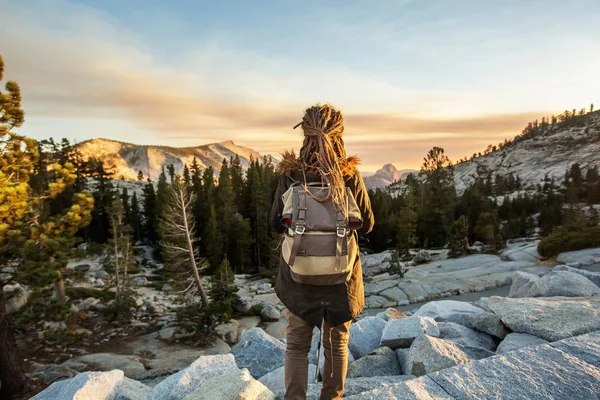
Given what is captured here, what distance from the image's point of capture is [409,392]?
3029 millimetres

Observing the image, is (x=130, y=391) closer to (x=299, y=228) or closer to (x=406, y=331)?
(x=299, y=228)

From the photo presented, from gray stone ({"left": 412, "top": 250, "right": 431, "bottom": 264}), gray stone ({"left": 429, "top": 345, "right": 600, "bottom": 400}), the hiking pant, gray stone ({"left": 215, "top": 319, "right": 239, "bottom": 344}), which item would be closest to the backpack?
the hiking pant

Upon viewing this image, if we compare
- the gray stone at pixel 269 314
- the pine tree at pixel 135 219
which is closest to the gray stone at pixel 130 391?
the gray stone at pixel 269 314

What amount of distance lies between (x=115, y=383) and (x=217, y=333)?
1626cm

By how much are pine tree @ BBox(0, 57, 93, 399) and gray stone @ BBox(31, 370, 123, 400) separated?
650 centimetres

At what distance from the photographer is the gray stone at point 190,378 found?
402 centimetres

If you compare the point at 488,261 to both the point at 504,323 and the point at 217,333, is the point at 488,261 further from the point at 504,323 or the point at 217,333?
the point at 504,323

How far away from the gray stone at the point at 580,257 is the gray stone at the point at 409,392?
27982 millimetres

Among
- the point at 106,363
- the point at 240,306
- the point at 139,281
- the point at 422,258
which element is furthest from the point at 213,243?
the point at 106,363

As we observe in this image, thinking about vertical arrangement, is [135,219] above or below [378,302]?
above

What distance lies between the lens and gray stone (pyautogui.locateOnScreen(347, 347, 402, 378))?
4773 millimetres

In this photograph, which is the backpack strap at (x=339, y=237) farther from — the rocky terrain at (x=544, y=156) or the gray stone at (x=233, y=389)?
the rocky terrain at (x=544, y=156)

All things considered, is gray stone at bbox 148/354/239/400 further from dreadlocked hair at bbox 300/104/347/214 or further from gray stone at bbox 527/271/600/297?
gray stone at bbox 527/271/600/297

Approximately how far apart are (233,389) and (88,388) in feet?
5.98
